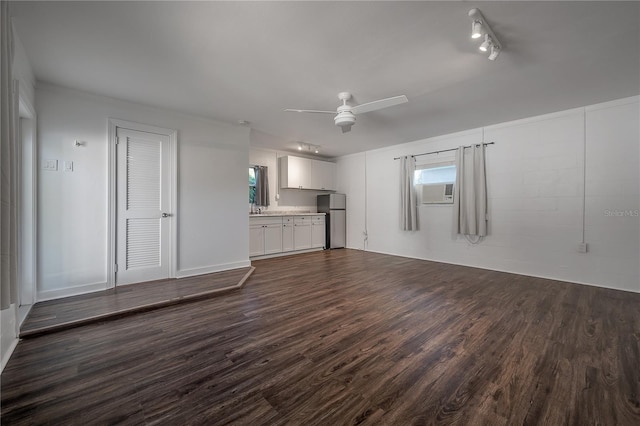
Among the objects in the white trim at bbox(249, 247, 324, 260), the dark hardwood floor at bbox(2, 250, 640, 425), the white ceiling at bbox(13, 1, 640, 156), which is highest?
the white ceiling at bbox(13, 1, 640, 156)

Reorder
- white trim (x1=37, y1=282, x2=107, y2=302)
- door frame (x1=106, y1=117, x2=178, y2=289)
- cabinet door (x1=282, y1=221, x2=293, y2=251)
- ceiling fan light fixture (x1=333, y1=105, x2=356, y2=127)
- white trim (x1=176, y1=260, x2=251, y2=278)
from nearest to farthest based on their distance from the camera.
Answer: white trim (x1=37, y1=282, x2=107, y2=302) < ceiling fan light fixture (x1=333, y1=105, x2=356, y2=127) < door frame (x1=106, y1=117, x2=178, y2=289) < white trim (x1=176, y1=260, x2=251, y2=278) < cabinet door (x1=282, y1=221, x2=293, y2=251)

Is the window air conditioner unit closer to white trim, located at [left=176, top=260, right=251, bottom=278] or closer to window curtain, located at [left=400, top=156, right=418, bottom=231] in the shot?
window curtain, located at [left=400, top=156, right=418, bottom=231]

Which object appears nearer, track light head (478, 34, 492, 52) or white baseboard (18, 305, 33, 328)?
track light head (478, 34, 492, 52)

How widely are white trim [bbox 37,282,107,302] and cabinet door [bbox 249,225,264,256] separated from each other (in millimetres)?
2427

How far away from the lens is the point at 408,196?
5520mm

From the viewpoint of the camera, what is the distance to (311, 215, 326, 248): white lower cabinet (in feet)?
21.2

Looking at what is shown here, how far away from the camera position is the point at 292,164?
623 cm

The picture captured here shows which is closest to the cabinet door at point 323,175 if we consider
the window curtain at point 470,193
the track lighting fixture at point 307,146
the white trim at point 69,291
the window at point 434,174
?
the track lighting fixture at point 307,146

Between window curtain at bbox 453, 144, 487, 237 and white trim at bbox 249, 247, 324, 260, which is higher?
window curtain at bbox 453, 144, 487, 237

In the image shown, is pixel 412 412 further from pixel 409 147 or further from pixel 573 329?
pixel 409 147

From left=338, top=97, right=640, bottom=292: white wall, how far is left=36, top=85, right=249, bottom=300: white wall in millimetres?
4210

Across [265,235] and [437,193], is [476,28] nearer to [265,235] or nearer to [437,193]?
[437,193]

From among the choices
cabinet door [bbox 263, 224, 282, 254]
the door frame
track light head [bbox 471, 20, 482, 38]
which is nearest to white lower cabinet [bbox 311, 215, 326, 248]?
cabinet door [bbox 263, 224, 282, 254]

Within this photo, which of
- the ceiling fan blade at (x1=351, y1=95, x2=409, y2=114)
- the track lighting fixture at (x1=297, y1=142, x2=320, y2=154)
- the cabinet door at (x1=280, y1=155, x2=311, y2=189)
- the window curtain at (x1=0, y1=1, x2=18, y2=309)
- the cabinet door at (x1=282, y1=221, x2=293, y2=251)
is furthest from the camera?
the cabinet door at (x1=280, y1=155, x2=311, y2=189)
